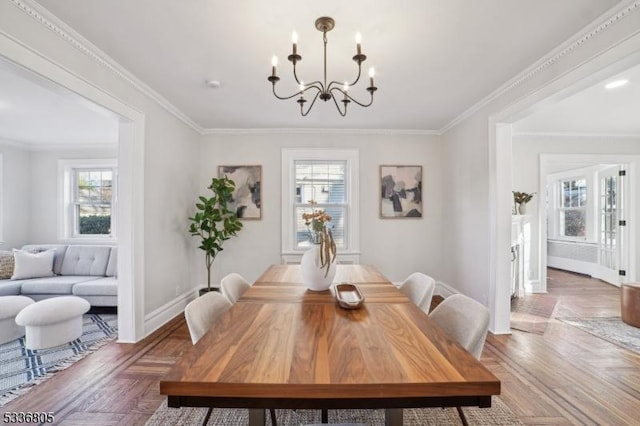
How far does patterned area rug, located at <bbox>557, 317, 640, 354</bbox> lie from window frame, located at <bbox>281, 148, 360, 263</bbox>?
2717 millimetres

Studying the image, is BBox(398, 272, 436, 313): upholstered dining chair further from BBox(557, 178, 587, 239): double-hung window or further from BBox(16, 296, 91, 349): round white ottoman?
BBox(557, 178, 587, 239): double-hung window

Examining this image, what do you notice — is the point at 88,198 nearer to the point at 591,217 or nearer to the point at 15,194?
the point at 15,194

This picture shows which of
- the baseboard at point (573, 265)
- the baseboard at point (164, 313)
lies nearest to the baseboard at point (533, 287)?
the baseboard at point (573, 265)

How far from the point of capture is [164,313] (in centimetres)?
353

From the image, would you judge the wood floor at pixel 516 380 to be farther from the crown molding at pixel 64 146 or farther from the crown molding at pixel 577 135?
the crown molding at pixel 64 146

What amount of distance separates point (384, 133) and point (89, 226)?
17.0ft

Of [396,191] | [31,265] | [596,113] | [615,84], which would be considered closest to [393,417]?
[396,191]

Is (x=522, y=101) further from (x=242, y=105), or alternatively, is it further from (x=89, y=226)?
(x=89, y=226)

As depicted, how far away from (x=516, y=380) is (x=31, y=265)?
567 centimetres

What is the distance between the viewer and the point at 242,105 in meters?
3.56

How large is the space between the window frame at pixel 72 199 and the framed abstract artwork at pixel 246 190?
221cm

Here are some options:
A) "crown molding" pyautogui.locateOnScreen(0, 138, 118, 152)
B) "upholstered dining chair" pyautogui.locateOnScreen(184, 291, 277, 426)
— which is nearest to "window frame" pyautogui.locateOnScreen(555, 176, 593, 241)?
"upholstered dining chair" pyautogui.locateOnScreen(184, 291, 277, 426)

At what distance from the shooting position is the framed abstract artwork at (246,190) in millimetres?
4539

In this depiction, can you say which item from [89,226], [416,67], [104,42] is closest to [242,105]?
[104,42]
